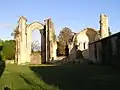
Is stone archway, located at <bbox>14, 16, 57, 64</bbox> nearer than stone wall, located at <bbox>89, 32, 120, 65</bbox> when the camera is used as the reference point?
No

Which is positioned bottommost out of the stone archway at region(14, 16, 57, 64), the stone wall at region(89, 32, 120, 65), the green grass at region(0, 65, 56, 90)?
the green grass at region(0, 65, 56, 90)

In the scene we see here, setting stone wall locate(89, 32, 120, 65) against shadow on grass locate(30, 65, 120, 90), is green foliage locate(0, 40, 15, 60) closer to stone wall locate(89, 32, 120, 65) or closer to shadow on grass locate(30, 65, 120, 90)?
stone wall locate(89, 32, 120, 65)

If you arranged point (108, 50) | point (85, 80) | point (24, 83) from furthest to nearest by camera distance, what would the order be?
point (108, 50) → point (85, 80) → point (24, 83)

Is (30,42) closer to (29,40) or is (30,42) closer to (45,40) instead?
(29,40)

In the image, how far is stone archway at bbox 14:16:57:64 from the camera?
194 feet

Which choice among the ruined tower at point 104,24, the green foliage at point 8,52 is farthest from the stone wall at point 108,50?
the green foliage at point 8,52

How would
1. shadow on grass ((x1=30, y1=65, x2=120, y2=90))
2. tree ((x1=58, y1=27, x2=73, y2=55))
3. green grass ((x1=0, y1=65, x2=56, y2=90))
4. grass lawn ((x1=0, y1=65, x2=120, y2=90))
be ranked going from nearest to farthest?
shadow on grass ((x1=30, y1=65, x2=120, y2=90)) < grass lawn ((x1=0, y1=65, x2=120, y2=90)) < green grass ((x1=0, y1=65, x2=56, y2=90)) < tree ((x1=58, y1=27, x2=73, y2=55))

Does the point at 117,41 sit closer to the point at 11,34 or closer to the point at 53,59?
the point at 53,59

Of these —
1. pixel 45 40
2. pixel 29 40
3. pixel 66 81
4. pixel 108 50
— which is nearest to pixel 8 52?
pixel 29 40

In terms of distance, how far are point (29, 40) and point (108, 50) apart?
30.4 metres

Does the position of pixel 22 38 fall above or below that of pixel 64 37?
below

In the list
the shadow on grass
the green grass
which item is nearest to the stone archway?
the shadow on grass

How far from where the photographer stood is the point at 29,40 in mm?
61750

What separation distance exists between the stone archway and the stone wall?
18753mm
